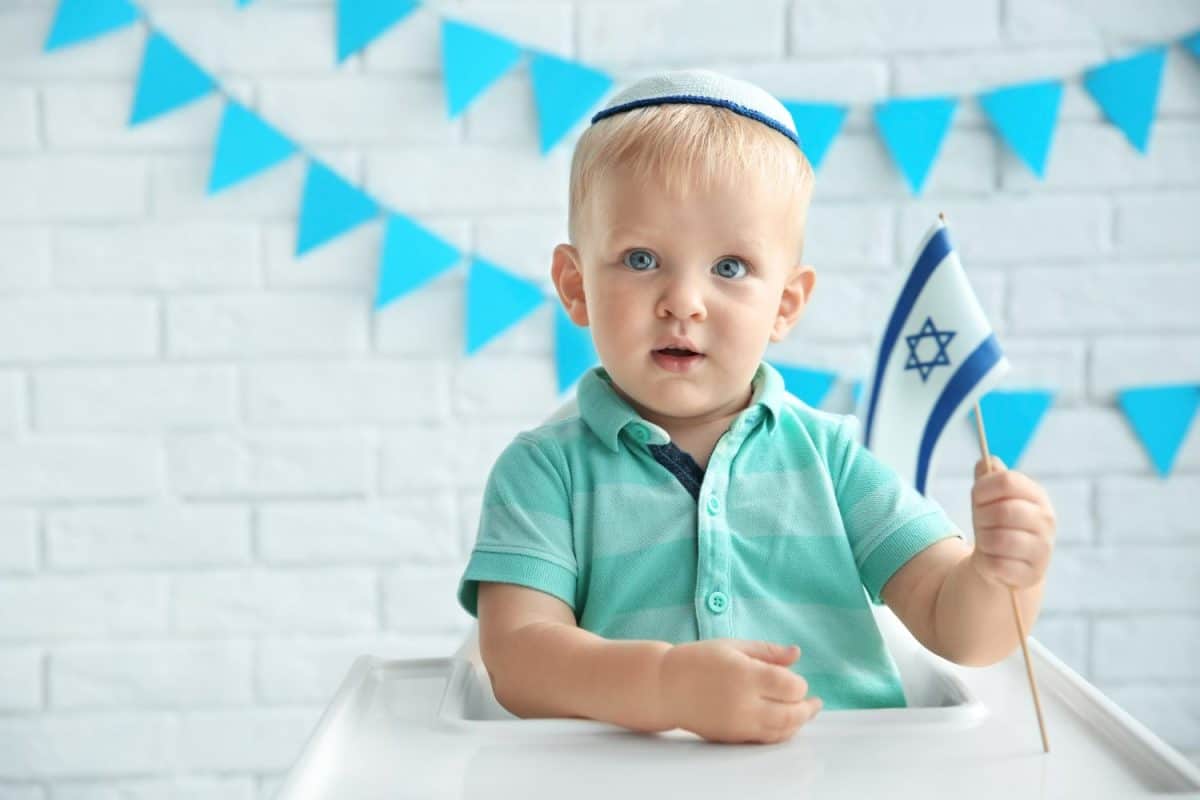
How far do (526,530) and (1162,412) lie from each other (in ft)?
4.19

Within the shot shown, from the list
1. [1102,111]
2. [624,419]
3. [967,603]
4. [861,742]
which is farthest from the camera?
[1102,111]

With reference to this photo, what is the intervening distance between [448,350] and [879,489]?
99cm

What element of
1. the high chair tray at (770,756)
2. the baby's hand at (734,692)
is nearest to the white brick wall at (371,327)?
the high chair tray at (770,756)

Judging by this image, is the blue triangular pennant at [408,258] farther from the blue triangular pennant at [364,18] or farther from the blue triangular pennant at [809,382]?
the blue triangular pennant at [809,382]

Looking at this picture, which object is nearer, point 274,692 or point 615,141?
point 615,141

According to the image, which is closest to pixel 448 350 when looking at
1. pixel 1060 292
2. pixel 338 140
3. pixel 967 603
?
pixel 338 140

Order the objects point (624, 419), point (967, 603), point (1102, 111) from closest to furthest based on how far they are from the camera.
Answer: point (967, 603) → point (624, 419) → point (1102, 111)

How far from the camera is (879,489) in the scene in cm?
94

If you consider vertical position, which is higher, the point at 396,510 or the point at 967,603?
the point at 967,603

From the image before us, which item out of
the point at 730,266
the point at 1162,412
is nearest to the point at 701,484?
the point at 730,266

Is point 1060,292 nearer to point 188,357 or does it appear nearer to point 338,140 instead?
point 338,140

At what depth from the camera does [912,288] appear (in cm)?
86

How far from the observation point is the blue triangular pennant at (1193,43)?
1.75 m

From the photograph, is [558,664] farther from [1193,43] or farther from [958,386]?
[1193,43]
